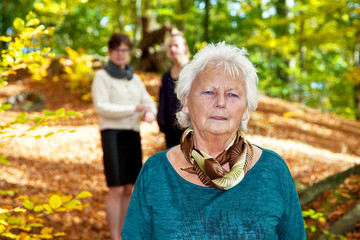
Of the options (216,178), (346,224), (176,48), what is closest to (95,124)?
(176,48)

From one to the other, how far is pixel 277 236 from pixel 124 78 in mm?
2619

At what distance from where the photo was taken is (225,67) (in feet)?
5.90

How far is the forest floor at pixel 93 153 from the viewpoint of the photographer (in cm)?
510

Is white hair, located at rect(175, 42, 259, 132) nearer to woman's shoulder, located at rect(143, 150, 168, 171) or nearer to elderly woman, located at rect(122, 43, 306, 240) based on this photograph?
elderly woman, located at rect(122, 43, 306, 240)

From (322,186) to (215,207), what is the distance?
3354 mm

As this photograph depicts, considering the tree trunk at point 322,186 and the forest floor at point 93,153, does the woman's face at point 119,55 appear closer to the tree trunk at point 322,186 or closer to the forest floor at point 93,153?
the forest floor at point 93,153

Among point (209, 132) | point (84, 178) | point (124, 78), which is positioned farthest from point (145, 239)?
point (84, 178)

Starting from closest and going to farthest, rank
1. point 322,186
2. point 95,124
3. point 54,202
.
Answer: point 54,202
point 322,186
point 95,124

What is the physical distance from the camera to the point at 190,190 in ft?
5.53

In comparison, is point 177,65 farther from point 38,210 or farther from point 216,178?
point 216,178

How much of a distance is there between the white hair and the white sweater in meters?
1.84

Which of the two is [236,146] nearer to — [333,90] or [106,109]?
[106,109]

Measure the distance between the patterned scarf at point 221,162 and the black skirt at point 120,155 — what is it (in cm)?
201

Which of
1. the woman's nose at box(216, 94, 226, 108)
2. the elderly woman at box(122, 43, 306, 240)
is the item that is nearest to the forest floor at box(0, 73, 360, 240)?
the elderly woman at box(122, 43, 306, 240)
